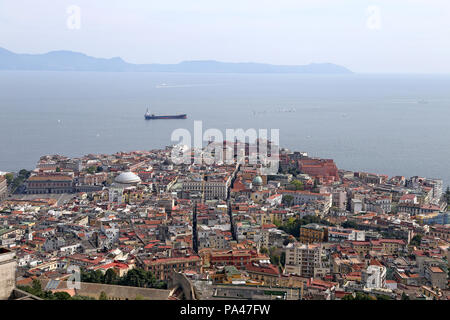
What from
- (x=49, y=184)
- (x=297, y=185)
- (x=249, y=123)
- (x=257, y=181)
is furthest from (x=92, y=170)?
(x=249, y=123)

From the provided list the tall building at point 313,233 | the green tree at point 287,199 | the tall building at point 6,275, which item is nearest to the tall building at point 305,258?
the tall building at point 313,233

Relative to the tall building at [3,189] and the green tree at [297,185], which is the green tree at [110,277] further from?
the tall building at [3,189]

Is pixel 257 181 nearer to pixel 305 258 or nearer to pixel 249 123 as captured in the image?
pixel 305 258

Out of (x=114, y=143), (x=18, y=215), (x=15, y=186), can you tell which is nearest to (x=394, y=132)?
(x=114, y=143)

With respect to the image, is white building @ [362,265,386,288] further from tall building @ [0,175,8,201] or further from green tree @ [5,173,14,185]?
green tree @ [5,173,14,185]

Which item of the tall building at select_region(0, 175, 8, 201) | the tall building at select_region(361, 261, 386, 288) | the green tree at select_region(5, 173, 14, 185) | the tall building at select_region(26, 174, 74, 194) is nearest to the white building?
the tall building at select_region(361, 261, 386, 288)
